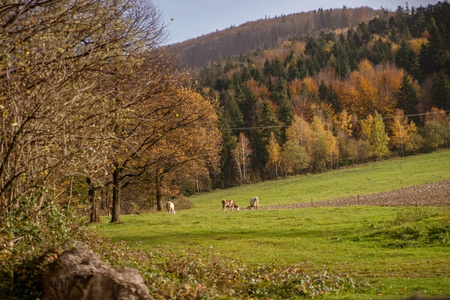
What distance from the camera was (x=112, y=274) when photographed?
23.9 feet

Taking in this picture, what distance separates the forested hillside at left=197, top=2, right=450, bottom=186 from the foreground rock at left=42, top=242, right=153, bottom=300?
47.6 meters

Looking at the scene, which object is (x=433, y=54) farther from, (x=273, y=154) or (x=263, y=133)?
(x=273, y=154)

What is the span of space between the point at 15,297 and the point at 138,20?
48.9 feet

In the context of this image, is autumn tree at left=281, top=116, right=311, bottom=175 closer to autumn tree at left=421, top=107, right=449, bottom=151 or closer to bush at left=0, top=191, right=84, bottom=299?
autumn tree at left=421, top=107, right=449, bottom=151

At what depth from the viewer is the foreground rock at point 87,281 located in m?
7.12

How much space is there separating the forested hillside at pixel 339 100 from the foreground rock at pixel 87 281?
47566 mm

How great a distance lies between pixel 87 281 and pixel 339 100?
11862 centimetres

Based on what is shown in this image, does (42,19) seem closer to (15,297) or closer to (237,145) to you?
(15,297)

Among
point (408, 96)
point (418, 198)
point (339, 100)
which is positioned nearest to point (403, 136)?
point (408, 96)

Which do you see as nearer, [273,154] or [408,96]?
[273,154]

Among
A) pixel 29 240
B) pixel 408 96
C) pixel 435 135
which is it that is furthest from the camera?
pixel 408 96

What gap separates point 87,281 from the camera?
23.9ft

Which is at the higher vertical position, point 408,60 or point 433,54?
point 408,60

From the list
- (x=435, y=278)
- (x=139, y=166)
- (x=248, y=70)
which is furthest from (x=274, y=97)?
(x=435, y=278)
